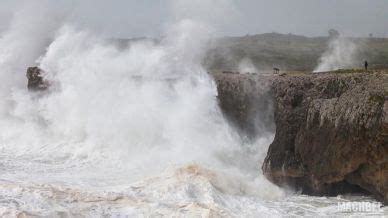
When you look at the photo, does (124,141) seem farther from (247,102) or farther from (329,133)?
(329,133)

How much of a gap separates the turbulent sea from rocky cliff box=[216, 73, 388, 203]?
677 millimetres

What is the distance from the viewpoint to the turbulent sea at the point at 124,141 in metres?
12.5

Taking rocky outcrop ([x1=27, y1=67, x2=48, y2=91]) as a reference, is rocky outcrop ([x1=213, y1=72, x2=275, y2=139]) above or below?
below

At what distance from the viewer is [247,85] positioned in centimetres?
2086

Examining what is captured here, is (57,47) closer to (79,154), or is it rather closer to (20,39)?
(20,39)

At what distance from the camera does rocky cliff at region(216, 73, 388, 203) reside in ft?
46.2

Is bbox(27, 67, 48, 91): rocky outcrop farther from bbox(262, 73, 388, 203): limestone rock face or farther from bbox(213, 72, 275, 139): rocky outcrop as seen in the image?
bbox(262, 73, 388, 203): limestone rock face

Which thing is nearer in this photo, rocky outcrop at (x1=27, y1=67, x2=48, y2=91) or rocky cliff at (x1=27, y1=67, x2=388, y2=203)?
rocky cliff at (x1=27, y1=67, x2=388, y2=203)

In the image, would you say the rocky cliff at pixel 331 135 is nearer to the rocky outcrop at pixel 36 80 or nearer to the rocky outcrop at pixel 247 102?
the rocky outcrop at pixel 247 102

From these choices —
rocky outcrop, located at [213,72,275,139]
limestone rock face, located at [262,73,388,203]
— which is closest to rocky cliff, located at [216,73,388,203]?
limestone rock face, located at [262,73,388,203]

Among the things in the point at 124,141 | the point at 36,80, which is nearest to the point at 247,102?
the point at 124,141

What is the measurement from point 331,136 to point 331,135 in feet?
0.11

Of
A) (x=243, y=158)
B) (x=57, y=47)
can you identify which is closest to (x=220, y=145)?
(x=243, y=158)

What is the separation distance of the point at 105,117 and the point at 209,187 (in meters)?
→ 9.66
